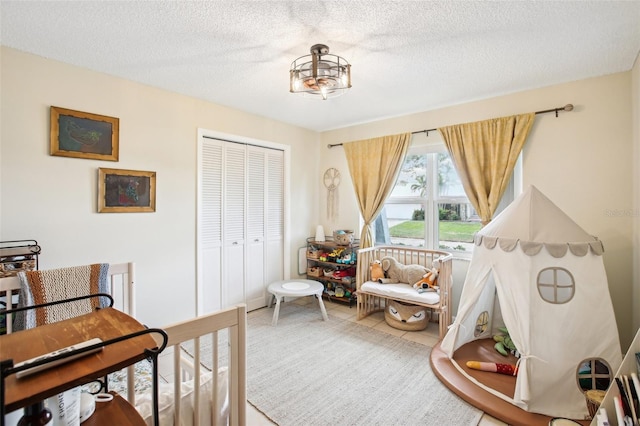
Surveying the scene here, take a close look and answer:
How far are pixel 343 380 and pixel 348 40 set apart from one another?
8.24 ft

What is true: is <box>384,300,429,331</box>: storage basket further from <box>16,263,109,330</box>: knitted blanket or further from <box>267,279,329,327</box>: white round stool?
<box>16,263,109,330</box>: knitted blanket

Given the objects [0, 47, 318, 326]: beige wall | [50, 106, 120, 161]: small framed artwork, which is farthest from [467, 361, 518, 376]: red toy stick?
[50, 106, 120, 161]: small framed artwork

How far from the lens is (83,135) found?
2.54 metres

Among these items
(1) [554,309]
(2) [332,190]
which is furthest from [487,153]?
(2) [332,190]

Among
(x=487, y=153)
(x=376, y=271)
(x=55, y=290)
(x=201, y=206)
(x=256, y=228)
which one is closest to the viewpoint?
(x=55, y=290)

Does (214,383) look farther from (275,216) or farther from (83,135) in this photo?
(275,216)

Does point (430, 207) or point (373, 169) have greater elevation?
point (373, 169)

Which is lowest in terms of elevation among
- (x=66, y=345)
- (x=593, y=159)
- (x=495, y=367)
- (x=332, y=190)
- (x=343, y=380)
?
(x=343, y=380)

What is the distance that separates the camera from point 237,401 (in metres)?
1.30

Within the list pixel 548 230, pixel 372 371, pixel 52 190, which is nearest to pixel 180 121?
pixel 52 190

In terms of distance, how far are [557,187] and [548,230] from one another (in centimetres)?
97

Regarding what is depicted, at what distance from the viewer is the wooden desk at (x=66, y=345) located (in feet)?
1.94

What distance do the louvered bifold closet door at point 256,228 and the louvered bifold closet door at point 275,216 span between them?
0.08 meters

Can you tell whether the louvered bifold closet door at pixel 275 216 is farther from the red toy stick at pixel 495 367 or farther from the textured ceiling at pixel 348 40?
the red toy stick at pixel 495 367
